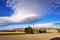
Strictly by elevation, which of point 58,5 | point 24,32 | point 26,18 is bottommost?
point 24,32

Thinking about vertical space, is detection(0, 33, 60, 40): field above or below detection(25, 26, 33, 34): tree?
below

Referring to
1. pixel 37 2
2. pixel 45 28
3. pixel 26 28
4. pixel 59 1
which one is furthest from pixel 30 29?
pixel 59 1

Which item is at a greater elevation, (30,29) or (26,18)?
(26,18)

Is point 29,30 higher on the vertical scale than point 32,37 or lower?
higher

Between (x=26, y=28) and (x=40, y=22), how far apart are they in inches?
9.1

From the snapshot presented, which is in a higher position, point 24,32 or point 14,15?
point 14,15

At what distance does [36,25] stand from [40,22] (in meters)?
0.08

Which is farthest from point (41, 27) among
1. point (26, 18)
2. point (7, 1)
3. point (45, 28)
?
point (7, 1)

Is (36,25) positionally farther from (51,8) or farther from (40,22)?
(51,8)

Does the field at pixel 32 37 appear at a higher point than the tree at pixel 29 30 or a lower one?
lower

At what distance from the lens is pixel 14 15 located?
273 cm

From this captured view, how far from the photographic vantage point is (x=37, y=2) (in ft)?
9.05

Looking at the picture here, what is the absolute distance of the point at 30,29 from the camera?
271cm

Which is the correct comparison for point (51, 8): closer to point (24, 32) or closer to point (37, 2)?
point (37, 2)
